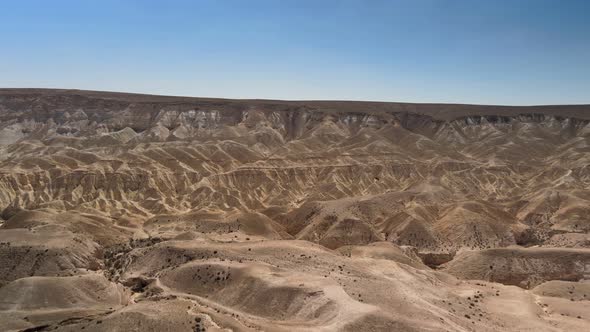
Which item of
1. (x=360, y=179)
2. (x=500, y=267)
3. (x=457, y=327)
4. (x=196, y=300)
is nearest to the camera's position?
(x=457, y=327)

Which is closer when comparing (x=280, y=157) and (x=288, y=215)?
(x=288, y=215)

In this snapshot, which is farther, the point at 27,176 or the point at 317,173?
the point at 317,173

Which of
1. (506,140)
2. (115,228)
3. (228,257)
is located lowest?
(115,228)

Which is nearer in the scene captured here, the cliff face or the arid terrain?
the arid terrain

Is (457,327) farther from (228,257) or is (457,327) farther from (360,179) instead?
(360,179)

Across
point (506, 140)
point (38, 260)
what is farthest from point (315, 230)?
point (506, 140)

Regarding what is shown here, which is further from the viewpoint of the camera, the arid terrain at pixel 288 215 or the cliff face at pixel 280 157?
the cliff face at pixel 280 157

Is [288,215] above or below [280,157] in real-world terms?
below

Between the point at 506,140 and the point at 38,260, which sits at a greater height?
the point at 506,140
